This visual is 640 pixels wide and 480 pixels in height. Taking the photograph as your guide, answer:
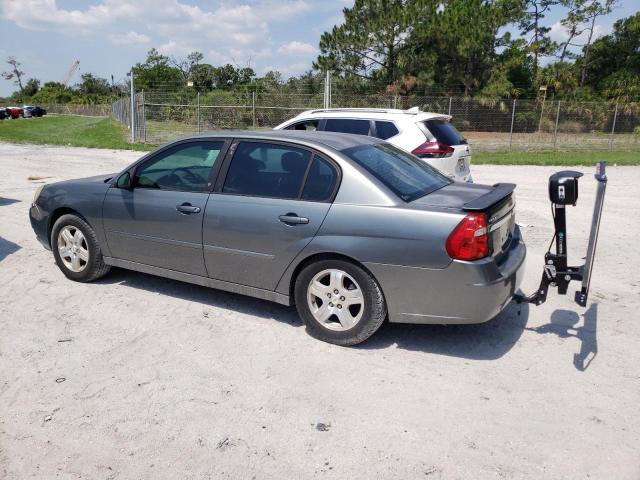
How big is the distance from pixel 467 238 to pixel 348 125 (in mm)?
5669

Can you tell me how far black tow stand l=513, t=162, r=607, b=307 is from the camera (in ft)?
12.9

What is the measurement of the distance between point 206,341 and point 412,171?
216cm

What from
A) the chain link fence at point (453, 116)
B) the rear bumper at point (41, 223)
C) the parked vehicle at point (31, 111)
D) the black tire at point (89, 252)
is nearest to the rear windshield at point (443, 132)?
the black tire at point (89, 252)

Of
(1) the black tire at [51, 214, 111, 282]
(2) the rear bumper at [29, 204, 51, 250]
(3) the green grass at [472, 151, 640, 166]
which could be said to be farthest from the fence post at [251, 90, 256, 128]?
(1) the black tire at [51, 214, 111, 282]

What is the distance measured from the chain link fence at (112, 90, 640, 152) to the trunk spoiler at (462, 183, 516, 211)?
16.2m

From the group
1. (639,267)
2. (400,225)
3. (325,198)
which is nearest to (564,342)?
(400,225)

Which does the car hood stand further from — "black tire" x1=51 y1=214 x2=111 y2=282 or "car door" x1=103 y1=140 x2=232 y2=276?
"black tire" x1=51 y1=214 x2=111 y2=282

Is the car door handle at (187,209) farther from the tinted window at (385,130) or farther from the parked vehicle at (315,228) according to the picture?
the tinted window at (385,130)

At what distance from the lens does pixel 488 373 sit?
391 cm

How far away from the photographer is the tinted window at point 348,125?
896 centimetres

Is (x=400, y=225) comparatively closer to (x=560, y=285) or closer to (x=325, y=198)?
(x=325, y=198)

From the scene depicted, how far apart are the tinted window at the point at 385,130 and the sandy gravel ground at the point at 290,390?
3.74 m

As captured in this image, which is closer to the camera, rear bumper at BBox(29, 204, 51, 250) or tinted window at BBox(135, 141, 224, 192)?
tinted window at BBox(135, 141, 224, 192)

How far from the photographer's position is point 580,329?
462 cm
